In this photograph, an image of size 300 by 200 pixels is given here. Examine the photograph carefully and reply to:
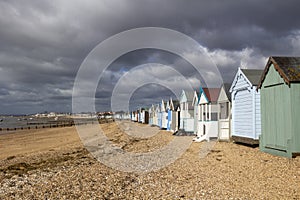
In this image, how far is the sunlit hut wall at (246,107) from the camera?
A: 14.2 meters

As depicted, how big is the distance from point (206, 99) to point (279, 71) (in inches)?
377

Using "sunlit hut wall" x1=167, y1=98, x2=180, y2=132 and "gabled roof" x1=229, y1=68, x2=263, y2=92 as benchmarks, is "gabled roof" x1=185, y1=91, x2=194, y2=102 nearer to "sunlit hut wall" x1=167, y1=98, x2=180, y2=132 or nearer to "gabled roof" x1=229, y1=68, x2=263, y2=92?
"sunlit hut wall" x1=167, y1=98, x2=180, y2=132

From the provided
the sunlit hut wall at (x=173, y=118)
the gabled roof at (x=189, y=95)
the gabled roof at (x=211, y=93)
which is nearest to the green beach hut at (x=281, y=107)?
the gabled roof at (x=211, y=93)

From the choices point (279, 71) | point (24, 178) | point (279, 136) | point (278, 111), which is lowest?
point (24, 178)

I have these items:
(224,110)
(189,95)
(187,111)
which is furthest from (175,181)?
(189,95)

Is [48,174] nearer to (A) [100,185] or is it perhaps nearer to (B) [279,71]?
(A) [100,185]

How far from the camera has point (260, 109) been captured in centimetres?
1389

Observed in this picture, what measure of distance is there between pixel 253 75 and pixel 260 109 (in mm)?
2542

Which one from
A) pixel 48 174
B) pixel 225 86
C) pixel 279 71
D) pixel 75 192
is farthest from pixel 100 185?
pixel 225 86

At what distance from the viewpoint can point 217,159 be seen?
41.9 ft

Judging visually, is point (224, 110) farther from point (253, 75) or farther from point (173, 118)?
point (173, 118)

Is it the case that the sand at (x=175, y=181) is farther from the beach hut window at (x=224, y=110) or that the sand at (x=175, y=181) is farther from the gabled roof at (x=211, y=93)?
the gabled roof at (x=211, y=93)

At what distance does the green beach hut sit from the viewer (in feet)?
35.5

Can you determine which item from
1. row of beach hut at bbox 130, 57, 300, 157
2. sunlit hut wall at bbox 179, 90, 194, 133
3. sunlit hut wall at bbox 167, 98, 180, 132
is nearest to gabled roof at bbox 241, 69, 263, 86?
row of beach hut at bbox 130, 57, 300, 157
